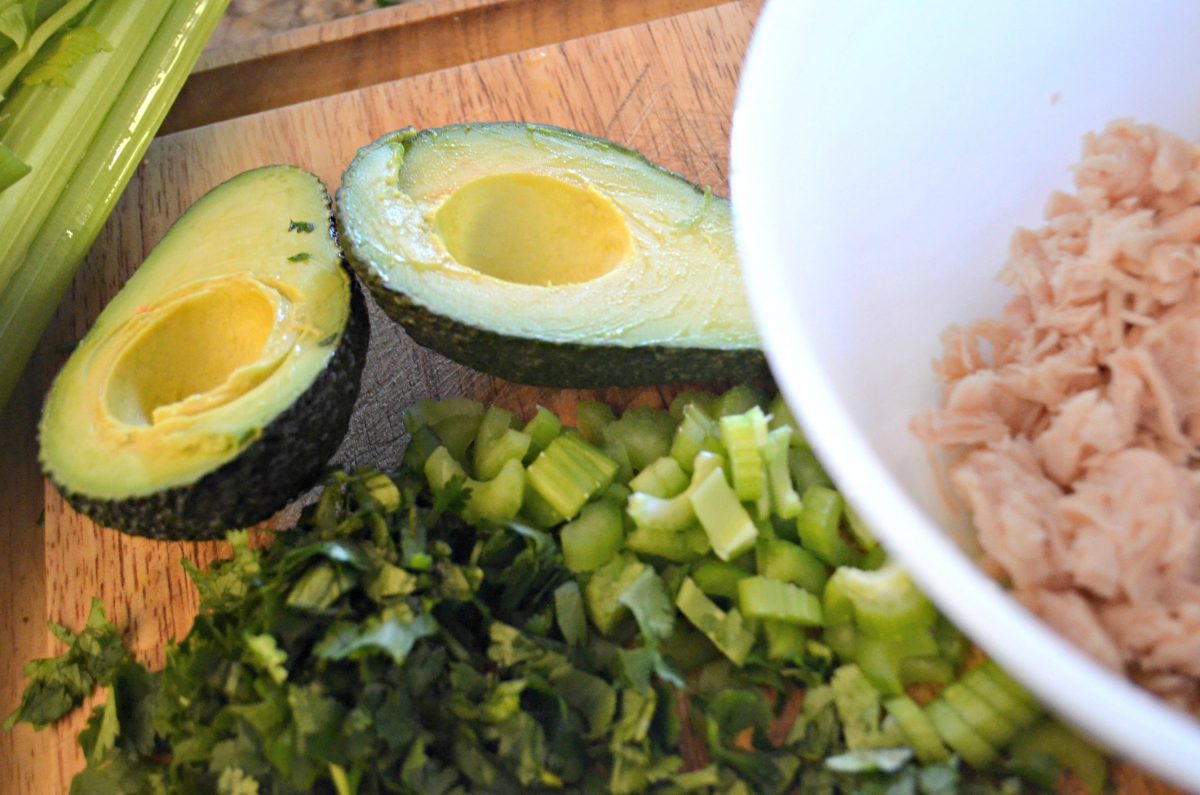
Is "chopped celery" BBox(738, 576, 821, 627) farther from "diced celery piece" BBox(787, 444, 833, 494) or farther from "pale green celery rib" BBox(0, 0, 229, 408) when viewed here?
"pale green celery rib" BBox(0, 0, 229, 408)

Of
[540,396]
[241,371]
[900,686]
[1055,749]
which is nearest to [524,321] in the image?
[540,396]

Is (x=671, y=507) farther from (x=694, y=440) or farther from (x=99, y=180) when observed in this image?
(x=99, y=180)

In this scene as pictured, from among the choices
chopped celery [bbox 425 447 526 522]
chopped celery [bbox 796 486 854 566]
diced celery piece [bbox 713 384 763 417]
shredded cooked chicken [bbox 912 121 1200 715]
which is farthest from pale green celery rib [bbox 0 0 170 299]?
shredded cooked chicken [bbox 912 121 1200 715]

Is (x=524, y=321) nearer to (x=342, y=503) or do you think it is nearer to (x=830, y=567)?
(x=342, y=503)

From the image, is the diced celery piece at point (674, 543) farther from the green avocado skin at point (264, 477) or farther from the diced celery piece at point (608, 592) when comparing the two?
the green avocado skin at point (264, 477)

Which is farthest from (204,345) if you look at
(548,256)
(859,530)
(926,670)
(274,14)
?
(274,14)
